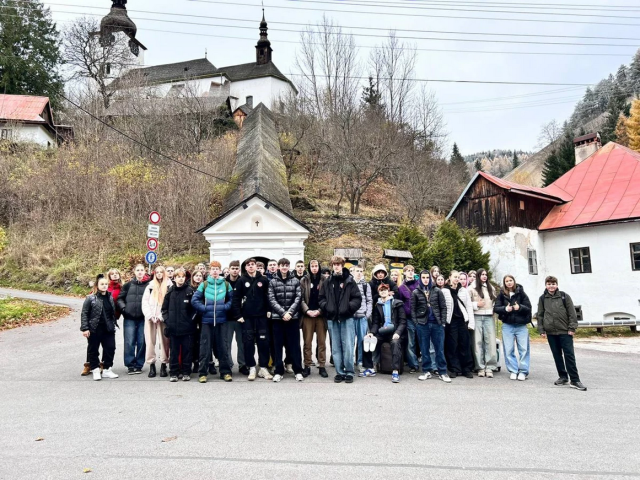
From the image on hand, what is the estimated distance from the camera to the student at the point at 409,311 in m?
7.62

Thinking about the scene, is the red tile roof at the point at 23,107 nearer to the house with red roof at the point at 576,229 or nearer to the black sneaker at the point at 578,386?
the house with red roof at the point at 576,229

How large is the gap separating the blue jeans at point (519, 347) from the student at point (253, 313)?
Answer: 4043 millimetres

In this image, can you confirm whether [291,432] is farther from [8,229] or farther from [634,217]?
[8,229]

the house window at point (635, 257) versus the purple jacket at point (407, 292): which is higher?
the house window at point (635, 257)

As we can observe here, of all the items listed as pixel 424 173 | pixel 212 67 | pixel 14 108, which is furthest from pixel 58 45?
pixel 424 173

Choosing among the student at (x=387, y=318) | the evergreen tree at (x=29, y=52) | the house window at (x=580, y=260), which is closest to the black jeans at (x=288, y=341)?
the student at (x=387, y=318)

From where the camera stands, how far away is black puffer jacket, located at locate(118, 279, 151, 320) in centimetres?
750

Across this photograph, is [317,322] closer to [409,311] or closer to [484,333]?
[409,311]

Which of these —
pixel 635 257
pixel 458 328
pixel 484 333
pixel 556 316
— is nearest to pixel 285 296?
pixel 458 328

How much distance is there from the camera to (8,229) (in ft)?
80.5

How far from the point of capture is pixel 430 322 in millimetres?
7422

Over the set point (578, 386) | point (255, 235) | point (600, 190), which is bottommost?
point (578, 386)

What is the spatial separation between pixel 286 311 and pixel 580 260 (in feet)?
63.5

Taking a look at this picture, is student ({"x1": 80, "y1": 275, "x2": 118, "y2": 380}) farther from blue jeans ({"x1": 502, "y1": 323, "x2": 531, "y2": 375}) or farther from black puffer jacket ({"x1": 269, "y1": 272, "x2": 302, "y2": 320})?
blue jeans ({"x1": 502, "y1": 323, "x2": 531, "y2": 375})
